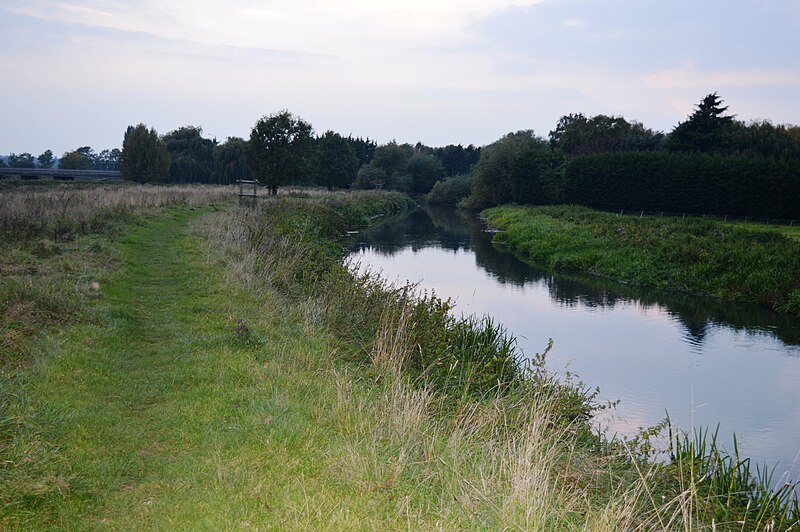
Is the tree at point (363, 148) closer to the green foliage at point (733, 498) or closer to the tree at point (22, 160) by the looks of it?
the tree at point (22, 160)

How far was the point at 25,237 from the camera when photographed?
16.2 meters

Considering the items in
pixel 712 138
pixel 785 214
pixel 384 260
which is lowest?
pixel 384 260

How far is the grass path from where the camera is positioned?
15.1 feet

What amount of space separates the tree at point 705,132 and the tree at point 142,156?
1990 inches

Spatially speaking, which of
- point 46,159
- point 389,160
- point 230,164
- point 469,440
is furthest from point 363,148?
point 469,440

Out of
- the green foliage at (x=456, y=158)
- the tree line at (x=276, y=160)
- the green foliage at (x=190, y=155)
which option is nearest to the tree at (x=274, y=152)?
the tree line at (x=276, y=160)

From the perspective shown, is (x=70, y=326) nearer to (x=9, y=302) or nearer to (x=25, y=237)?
(x=9, y=302)

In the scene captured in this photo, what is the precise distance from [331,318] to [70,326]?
4.18 m

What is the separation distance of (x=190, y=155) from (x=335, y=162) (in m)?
21.3

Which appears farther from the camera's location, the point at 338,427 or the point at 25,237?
the point at 25,237

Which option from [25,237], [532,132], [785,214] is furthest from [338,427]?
[532,132]

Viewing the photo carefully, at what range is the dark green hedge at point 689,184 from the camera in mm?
41531

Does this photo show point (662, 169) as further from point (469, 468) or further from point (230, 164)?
point (230, 164)

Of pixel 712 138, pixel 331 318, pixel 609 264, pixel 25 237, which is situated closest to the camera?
pixel 331 318
